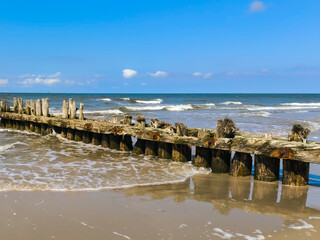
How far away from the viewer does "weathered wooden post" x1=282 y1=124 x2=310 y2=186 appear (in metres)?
6.76

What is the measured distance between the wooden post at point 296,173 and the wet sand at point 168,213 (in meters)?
0.19

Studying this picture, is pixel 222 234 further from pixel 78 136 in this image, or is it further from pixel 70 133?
pixel 70 133

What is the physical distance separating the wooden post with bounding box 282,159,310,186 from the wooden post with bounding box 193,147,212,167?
2137 mm

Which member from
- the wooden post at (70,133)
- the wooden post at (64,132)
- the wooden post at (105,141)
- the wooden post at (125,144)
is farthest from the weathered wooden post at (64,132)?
the wooden post at (125,144)

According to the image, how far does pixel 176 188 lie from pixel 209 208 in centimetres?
128

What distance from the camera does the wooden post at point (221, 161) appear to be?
7.93 metres

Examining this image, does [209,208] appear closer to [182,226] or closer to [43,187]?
[182,226]

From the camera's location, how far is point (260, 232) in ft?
14.7

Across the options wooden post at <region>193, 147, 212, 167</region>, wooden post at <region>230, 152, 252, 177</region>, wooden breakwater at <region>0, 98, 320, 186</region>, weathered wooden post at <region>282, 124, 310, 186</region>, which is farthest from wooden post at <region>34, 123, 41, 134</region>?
weathered wooden post at <region>282, 124, 310, 186</region>

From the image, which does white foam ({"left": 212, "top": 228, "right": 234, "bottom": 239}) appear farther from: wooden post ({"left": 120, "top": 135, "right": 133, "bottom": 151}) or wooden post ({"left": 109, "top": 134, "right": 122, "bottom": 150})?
wooden post ({"left": 109, "top": 134, "right": 122, "bottom": 150})

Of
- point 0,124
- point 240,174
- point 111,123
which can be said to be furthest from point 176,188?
point 0,124

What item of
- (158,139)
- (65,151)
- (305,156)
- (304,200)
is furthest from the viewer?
(65,151)

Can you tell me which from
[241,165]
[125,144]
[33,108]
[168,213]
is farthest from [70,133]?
[168,213]

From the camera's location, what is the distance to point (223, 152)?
7941 millimetres
